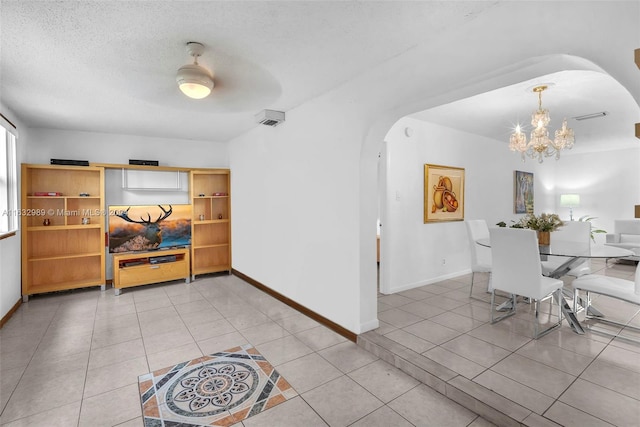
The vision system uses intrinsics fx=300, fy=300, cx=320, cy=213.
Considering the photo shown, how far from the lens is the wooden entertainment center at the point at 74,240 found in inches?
174

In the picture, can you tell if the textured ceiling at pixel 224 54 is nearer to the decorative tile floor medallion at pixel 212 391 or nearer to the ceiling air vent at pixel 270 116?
the ceiling air vent at pixel 270 116

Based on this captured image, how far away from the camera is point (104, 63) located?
2.55 meters

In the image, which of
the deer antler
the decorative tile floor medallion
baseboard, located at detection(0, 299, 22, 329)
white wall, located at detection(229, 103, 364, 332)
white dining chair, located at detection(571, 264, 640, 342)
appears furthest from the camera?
the deer antler

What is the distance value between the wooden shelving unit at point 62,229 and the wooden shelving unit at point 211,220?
57.9 inches

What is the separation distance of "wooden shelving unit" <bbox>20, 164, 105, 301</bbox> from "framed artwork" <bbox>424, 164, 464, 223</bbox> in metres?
5.10

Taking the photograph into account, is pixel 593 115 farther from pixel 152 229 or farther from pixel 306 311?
pixel 152 229

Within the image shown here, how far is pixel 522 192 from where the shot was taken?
21.4 feet

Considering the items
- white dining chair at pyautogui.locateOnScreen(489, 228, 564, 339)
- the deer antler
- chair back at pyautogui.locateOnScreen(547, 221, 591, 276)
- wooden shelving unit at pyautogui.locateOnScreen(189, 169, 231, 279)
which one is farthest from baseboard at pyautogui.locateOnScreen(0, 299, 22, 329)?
chair back at pyautogui.locateOnScreen(547, 221, 591, 276)

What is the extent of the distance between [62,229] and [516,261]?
6.17 meters

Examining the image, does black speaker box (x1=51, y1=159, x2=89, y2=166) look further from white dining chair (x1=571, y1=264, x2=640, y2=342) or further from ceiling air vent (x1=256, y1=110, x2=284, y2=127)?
white dining chair (x1=571, y1=264, x2=640, y2=342)

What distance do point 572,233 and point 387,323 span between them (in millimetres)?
3213

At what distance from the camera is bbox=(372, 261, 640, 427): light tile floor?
1.94 metres

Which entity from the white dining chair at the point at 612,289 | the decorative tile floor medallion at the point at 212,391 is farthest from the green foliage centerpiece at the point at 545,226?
the decorative tile floor medallion at the point at 212,391

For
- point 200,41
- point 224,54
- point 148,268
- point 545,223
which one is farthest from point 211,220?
point 545,223
